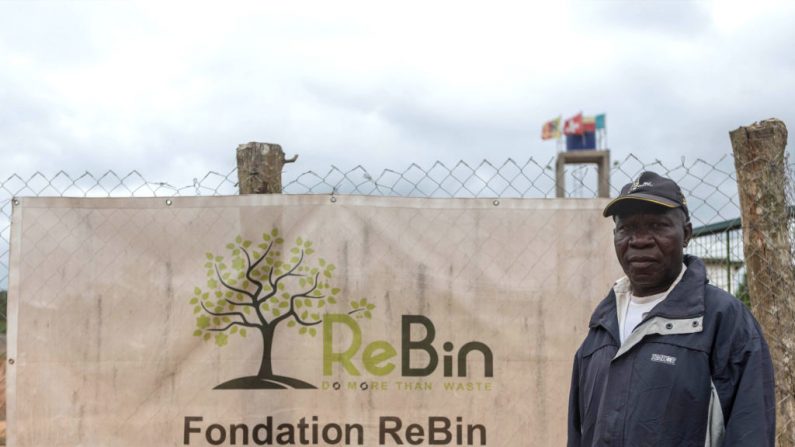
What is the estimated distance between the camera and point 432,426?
3.49 metres

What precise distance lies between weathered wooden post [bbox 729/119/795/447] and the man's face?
49.3 inches

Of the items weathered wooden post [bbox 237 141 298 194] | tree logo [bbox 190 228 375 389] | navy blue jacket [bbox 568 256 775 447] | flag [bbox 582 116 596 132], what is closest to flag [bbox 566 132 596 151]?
flag [bbox 582 116 596 132]

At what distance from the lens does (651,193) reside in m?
2.40


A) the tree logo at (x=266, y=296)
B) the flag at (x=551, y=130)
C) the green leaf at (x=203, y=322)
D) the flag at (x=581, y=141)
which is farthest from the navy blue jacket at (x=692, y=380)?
the flag at (x=551, y=130)

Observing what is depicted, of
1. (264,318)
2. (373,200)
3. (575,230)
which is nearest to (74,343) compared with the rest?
(264,318)

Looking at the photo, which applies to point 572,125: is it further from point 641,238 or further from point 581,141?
point 641,238

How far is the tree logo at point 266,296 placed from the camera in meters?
3.52

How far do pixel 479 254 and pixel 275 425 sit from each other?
114 cm

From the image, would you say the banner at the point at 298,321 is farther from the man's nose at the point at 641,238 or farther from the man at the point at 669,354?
the man's nose at the point at 641,238

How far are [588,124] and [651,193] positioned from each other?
34112mm

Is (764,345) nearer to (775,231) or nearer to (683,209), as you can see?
(683,209)

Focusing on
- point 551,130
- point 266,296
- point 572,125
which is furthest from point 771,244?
point 551,130

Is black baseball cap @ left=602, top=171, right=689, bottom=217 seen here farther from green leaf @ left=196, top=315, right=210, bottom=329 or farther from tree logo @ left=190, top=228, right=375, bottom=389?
green leaf @ left=196, top=315, right=210, bottom=329

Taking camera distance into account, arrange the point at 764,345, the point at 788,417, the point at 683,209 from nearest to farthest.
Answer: the point at 764,345 → the point at 683,209 → the point at 788,417
